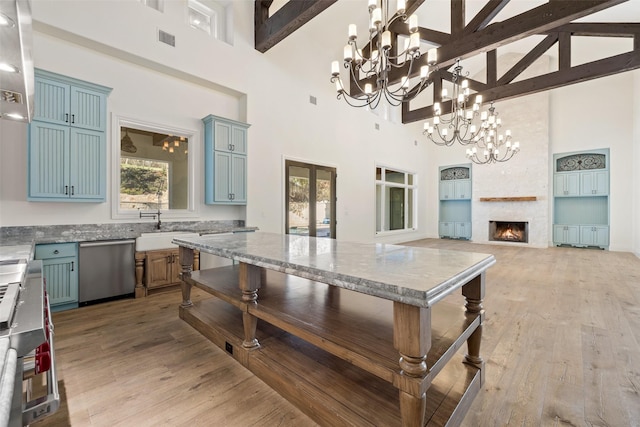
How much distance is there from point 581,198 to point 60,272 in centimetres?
1211

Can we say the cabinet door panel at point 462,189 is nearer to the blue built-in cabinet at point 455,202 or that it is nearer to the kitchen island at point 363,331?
the blue built-in cabinet at point 455,202

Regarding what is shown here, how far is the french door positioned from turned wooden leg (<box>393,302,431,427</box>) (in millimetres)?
4793

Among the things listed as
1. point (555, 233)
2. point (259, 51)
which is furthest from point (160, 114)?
point (555, 233)

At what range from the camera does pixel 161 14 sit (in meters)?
3.96

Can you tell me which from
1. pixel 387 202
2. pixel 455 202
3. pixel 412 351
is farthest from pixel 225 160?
pixel 455 202

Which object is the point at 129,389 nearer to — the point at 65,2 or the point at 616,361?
the point at 616,361

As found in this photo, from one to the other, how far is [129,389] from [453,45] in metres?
6.14

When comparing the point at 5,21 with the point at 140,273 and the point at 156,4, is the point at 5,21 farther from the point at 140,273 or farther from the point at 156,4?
the point at 156,4

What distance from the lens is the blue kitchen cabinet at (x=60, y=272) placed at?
304 centimetres

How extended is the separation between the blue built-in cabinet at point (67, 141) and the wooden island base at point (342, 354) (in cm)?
234

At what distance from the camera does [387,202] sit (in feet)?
28.9

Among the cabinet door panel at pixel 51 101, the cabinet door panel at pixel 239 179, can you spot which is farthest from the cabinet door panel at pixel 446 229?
the cabinet door panel at pixel 51 101

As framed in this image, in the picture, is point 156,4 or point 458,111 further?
point 458,111

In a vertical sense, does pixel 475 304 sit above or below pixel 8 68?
below
